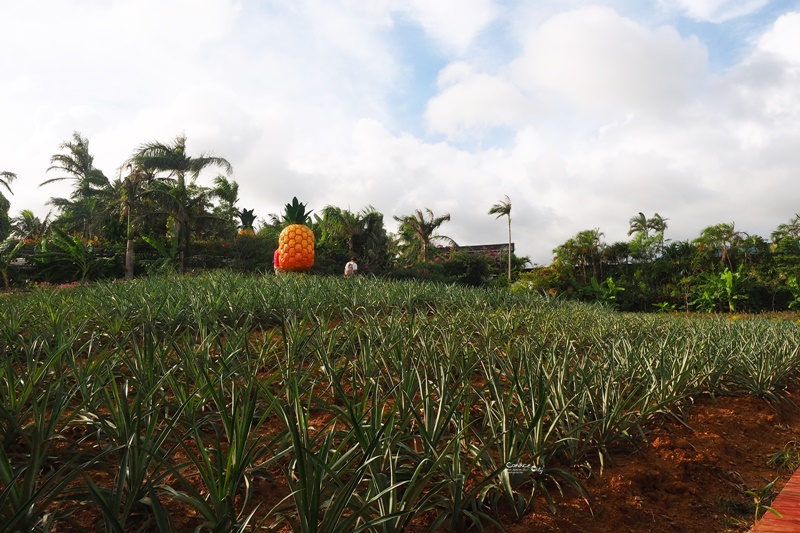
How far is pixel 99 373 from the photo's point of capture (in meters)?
2.85

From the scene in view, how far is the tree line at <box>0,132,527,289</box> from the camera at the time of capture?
2062cm

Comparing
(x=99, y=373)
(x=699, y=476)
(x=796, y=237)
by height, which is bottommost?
(x=699, y=476)

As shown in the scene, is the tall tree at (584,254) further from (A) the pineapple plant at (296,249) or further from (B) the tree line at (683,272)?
(A) the pineapple plant at (296,249)

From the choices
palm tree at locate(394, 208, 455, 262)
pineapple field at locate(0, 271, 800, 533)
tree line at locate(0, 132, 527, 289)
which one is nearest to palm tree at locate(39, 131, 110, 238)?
tree line at locate(0, 132, 527, 289)

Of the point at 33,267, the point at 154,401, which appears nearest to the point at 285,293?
the point at 154,401

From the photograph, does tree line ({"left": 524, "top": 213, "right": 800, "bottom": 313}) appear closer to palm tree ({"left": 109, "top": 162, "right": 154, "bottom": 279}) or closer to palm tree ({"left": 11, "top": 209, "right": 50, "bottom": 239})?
palm tree ({"left": 109, "top": 162, "right": 154, "bottom": 279})

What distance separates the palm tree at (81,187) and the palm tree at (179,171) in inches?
151

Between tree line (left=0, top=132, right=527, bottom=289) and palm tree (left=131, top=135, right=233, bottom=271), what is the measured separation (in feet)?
0.14

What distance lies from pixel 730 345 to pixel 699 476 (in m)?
3.09

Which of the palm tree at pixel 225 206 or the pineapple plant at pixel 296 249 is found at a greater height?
the palm tree at pixel 225 206

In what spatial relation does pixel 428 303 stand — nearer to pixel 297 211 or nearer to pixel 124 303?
pixel 124 303

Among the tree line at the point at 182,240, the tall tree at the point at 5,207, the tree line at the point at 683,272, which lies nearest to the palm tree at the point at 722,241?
the tree line at the point at 683,272

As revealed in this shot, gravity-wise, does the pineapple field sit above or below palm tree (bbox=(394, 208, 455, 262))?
below

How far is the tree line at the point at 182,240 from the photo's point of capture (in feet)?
67.7
